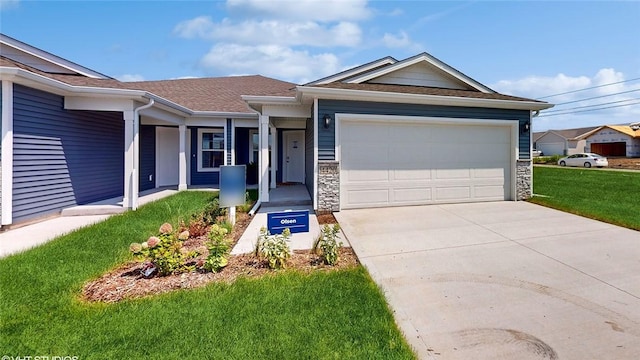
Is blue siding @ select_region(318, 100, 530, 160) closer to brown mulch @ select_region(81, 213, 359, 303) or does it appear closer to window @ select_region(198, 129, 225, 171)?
brown mulch @ select_region(81, 213, 359, 303)

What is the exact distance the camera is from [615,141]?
116 feet

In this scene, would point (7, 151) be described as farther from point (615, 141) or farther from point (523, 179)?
point (615, 141)

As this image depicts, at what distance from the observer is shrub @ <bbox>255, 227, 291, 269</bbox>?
4.06 meters

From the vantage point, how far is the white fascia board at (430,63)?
8578 mm

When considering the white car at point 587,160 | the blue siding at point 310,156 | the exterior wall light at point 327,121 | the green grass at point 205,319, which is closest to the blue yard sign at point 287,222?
the green grass at point 205,319

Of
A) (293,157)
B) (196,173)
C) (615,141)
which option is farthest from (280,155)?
(615,141)

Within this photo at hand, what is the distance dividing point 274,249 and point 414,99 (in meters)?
5.51

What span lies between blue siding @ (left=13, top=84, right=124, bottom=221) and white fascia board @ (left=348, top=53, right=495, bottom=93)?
735 cm

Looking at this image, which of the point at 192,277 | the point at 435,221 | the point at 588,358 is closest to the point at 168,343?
the point at 192,277

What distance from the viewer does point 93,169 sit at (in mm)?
8383

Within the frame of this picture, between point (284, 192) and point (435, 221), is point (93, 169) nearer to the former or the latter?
point (284, 192)

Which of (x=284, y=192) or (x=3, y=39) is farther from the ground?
(x=3, y=39)

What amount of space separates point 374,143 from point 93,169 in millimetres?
7833

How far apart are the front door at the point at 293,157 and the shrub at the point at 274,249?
9.17 meters
